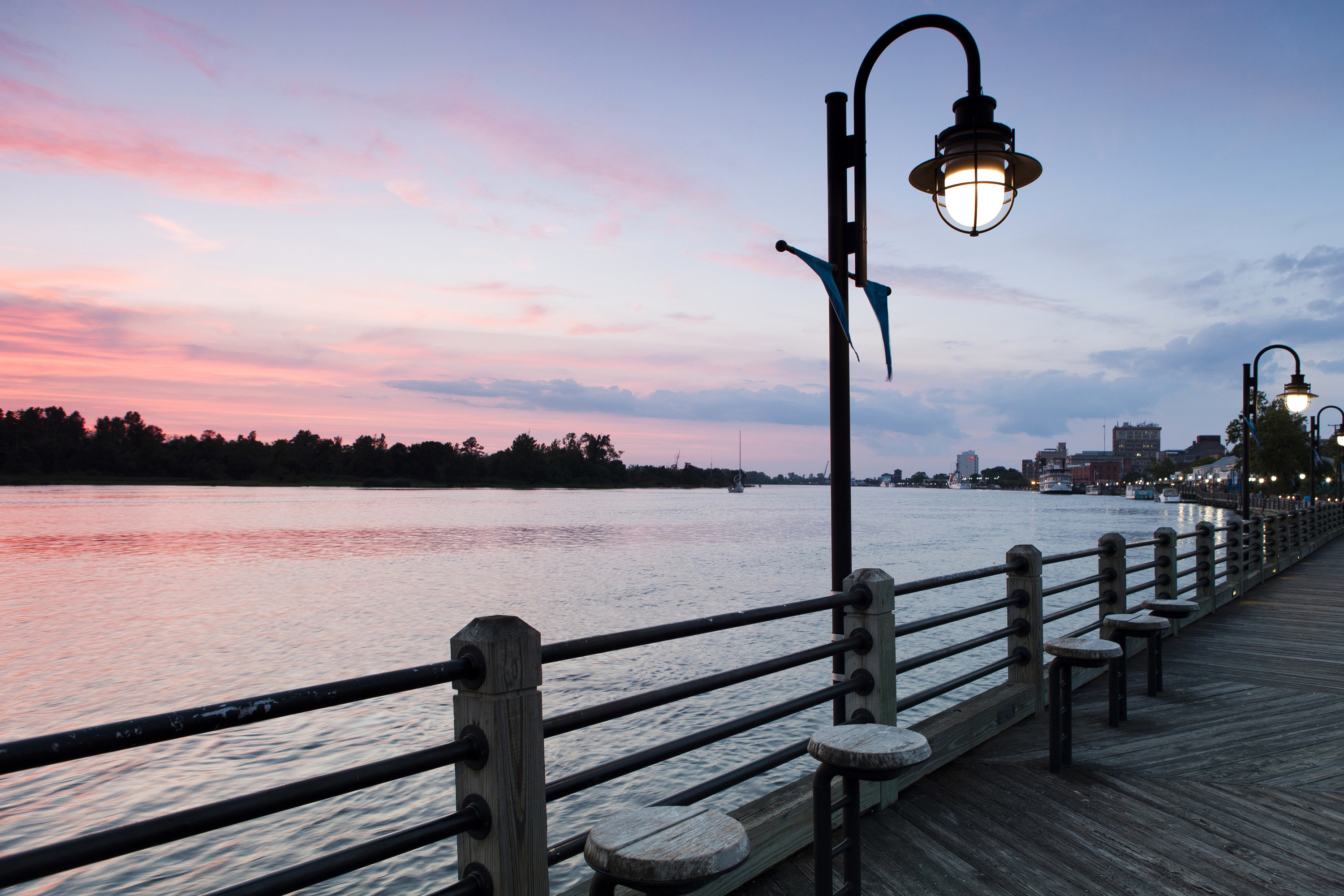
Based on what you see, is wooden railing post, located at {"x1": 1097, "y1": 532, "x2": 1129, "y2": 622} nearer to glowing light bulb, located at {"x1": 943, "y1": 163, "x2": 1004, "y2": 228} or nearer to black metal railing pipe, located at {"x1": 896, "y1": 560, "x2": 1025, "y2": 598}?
black metal railing pipe, located at {"x1": 896, "y1": 560, "x2": 1025, "y2": 598}

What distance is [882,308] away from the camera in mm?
5570

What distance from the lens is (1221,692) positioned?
7.77 m

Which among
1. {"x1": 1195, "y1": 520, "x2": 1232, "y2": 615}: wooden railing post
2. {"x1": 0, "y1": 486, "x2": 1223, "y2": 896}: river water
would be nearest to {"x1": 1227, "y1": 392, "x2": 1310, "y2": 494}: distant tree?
{"x1": 0, "y1": 486, "x2": 1223, "y2": 896}: river water

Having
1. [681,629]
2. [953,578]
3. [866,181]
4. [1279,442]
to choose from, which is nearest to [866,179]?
[866,181]

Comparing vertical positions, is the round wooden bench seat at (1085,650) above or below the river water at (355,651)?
above

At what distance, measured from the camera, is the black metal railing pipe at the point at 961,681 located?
5.61m

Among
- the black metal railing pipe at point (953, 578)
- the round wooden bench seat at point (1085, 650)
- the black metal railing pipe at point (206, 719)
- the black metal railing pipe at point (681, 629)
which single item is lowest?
the round wooden bench seat at point (1085, 650)

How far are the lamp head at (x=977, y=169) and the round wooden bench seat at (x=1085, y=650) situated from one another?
120 inches

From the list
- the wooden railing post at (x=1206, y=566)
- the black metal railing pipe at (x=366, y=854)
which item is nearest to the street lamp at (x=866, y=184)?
the black metal railing pipe at (x=366, y=854)

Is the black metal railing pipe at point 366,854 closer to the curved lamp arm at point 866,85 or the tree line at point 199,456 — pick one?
the curved lamp arm at point 866,85

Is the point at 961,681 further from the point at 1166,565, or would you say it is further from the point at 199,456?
the point at 199,456

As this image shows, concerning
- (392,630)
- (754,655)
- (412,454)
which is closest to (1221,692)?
(754,655)

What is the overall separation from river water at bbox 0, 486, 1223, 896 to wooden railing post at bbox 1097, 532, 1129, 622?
5110mm

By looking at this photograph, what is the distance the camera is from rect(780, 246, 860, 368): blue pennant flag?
16.5ft
